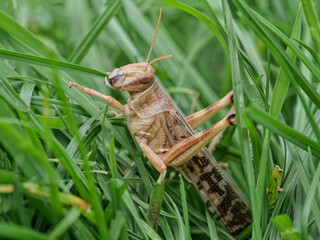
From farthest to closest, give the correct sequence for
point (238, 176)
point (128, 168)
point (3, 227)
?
point (238, 176) → point (128, 168) → point (3, 227)

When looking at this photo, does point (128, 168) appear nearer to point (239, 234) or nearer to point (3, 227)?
point (239, 234)

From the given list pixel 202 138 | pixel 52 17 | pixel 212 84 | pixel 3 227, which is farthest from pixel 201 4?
pixel 52 17

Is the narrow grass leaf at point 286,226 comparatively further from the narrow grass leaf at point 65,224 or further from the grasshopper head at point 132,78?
the grasshopper head at point 132,78

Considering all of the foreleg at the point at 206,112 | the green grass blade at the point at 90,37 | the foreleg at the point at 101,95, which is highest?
the green grass blade at the point at 90,37

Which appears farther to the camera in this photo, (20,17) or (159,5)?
(159,5)

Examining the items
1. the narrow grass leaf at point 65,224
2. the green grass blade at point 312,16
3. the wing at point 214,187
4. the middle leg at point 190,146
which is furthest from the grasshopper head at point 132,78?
the narrow grass leaf at point 65,224

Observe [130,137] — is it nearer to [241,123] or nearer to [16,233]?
[241,123]

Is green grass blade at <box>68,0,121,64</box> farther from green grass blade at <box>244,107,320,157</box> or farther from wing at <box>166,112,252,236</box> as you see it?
green grass blade at <box>244,107,320,157</box>
